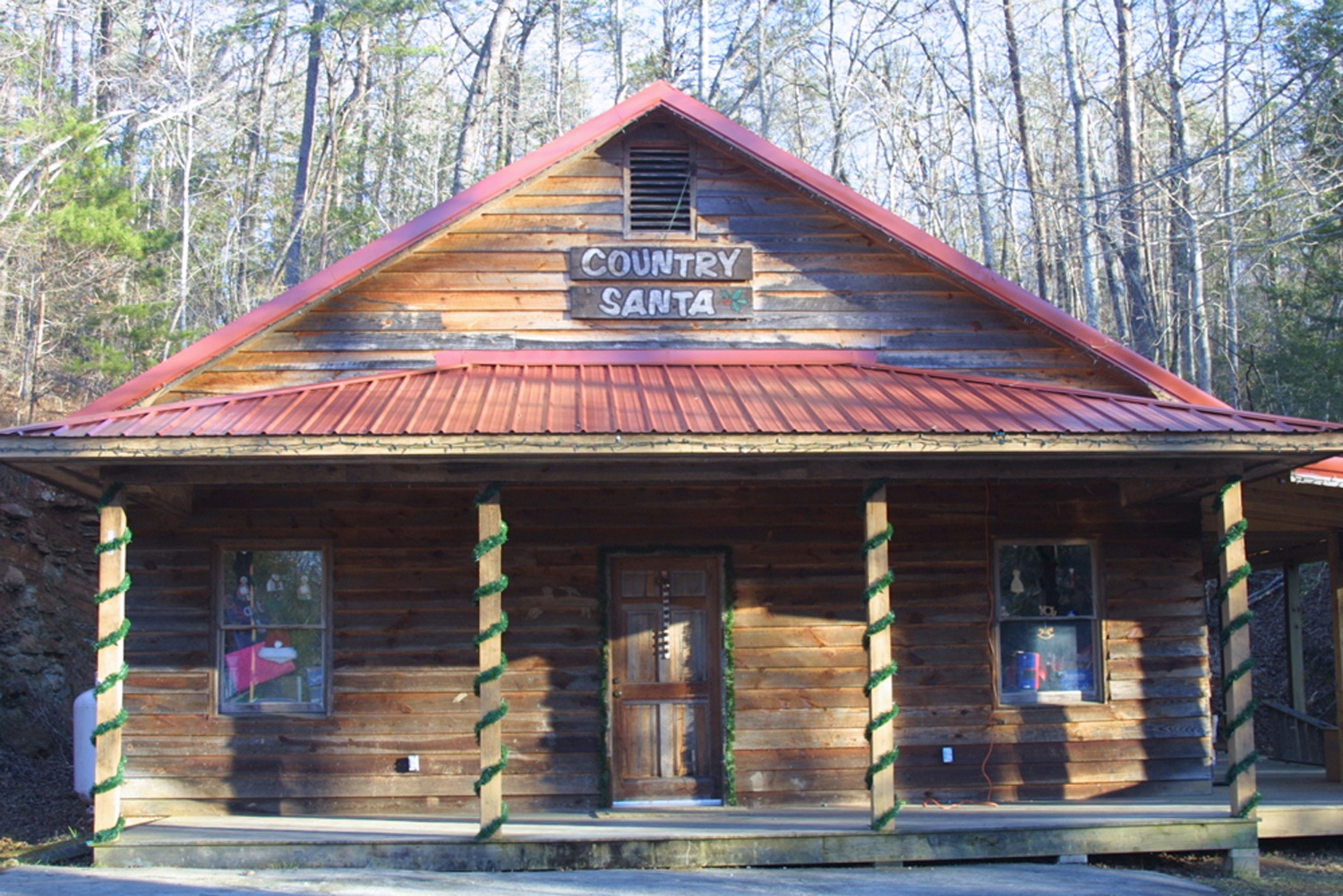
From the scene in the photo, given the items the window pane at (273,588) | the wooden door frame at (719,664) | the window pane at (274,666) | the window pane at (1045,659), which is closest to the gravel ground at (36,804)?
the window pane at (274,666)

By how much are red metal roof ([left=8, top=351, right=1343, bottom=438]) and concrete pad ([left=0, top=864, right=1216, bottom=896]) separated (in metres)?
2.76

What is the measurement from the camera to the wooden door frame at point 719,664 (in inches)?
364

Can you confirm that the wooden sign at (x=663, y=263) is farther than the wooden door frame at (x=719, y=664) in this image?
Yes

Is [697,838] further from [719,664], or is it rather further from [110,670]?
[110,670]

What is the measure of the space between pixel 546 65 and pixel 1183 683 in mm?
27900

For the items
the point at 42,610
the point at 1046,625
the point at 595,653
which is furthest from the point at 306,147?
the point at 1046,625

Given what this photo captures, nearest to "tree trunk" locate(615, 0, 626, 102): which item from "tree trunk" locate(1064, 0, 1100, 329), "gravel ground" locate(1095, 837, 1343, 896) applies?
"tree trunk" locate(1064, 0, 1100, 329)

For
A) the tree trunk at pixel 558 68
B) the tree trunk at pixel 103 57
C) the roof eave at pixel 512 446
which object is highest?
the tree trunk at pixel 558 68

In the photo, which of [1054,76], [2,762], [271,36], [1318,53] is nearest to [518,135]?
[271,36]

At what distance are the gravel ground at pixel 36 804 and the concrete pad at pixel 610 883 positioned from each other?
8.13 feet

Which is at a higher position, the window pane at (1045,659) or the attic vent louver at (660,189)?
the attic vent louver at (660,189)

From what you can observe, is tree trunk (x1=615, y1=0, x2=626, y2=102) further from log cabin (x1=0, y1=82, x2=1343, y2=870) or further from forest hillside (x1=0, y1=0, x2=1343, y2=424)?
log cabin (x1=0, y1=82, x2=1343, y2=870)

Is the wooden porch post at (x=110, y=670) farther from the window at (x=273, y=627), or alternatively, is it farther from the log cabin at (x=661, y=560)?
the window at (x=273, y=627)

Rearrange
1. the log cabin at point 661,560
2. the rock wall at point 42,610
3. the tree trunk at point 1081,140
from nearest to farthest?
the log cabin at point 661,560 → the rock wall at point 42,610 → the tree trunk at point 1081,140
